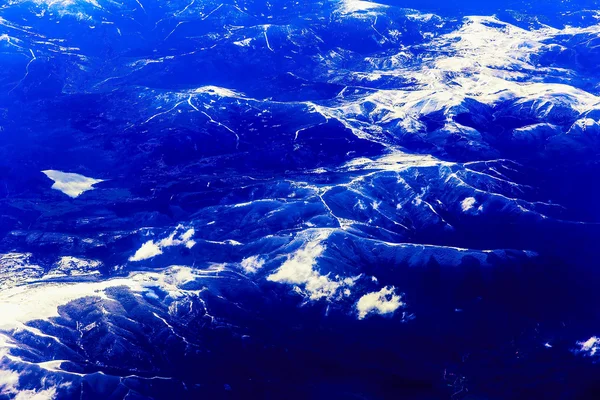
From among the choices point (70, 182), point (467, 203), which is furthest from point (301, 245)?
point (70, 182)

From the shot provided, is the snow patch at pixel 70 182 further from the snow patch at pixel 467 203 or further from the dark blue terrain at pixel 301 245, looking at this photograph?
the snow patch at pixel 467 203

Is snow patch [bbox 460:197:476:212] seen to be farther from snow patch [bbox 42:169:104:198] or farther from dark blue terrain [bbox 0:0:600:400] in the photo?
snow patch [bbox 42:169:104:198]

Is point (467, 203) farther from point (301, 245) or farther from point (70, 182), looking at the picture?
point (70, 182)

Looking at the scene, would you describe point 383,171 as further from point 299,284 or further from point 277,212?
point 299,284

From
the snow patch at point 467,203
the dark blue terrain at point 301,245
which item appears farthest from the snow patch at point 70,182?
the snow patch at point 467,203

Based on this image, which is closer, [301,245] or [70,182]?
[301,245]

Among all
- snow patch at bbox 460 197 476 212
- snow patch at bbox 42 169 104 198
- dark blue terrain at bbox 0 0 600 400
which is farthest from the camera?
snow patch at bbox 42 169 104 198

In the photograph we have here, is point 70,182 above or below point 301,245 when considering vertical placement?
below

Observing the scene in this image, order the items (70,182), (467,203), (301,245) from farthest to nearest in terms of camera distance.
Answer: (70,182) < (467,203) < (301,245)

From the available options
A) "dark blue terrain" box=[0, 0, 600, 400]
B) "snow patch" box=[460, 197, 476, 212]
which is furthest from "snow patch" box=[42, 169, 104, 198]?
"snow patch" box=[460, 197, 476, 212]
